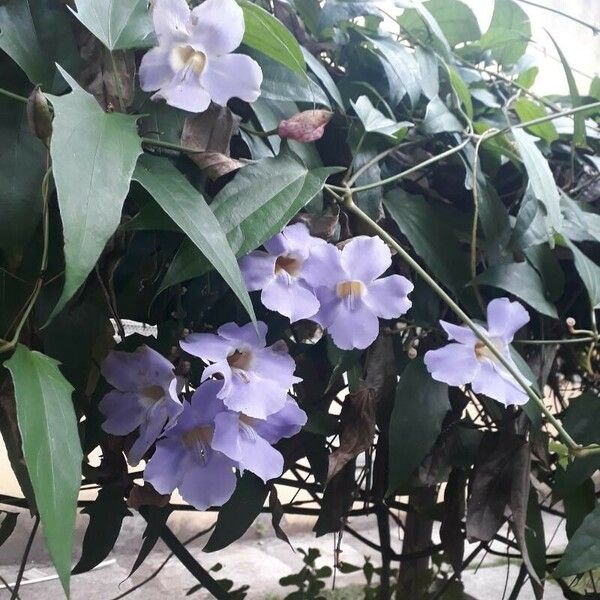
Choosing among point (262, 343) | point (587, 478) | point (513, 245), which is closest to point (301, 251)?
point (262, 343)

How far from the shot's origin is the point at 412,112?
44cm

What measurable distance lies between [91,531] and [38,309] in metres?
0.18

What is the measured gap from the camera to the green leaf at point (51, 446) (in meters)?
0.21

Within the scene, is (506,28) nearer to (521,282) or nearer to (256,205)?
(521,282)

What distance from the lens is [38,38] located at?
310mm

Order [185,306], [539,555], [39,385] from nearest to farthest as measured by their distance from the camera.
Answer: [39,385] < [185,306] < [539,555]

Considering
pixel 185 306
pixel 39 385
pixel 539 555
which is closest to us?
pixel 39 385

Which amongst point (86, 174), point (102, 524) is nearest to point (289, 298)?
point (86, 174)

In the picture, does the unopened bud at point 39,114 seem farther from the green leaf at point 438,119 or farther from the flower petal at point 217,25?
the green leaf at point 438,119

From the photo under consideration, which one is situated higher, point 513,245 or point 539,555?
point 513,245

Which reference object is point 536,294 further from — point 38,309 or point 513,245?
point 38,309

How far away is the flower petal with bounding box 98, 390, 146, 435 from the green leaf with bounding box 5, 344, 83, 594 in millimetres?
66

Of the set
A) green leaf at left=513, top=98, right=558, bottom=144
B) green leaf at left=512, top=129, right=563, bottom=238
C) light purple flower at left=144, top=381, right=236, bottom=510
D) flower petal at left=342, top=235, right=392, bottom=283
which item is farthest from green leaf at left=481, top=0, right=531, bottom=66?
light purple flower at left=144, top=381, right=236, bottom=510

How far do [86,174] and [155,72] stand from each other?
94mm
